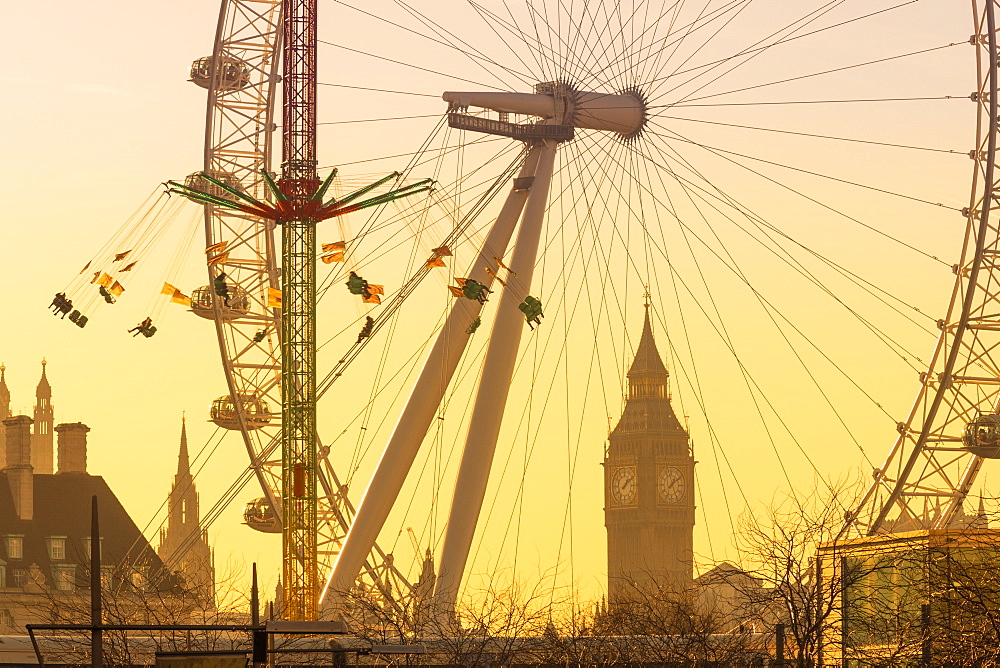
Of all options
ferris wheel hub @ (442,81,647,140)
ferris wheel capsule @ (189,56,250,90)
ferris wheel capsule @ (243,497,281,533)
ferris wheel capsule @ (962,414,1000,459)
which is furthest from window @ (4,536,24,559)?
ferris wheel hub @ (442,81,647,140)

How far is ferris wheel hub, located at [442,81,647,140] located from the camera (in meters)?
72.1

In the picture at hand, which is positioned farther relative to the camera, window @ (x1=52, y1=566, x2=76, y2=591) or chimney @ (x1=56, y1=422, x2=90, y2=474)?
chimney @ (x1=56, y1=422, x2=90, y2=474)

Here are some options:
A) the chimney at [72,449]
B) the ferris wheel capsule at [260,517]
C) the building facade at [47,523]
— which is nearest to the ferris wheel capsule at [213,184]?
the ferris wheel capsule at [260,517]

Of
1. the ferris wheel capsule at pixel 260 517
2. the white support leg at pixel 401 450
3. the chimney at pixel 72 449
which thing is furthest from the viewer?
the chimney at pixel 72 449

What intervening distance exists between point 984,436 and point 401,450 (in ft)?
89.8

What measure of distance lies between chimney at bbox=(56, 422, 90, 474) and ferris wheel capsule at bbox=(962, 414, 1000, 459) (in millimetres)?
95983

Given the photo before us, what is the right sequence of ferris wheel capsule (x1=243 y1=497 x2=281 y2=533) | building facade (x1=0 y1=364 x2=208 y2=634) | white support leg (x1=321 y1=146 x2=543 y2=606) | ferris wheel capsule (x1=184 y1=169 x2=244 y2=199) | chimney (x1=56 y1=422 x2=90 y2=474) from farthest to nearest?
1. chimney (x1=56 y1=422 x2=90 y2=474)
2. building facade (x1=0 y1=364 x2=208 y2=634)
3. ferris wheel capsule (x1=243 y1=497 x2=281 y2=533)
4. ferris wheel capsule (x1=184 y1=169 x2=244 y2=199)
5. white support leg (x1=321 y1=146 x2=543 y2=606)

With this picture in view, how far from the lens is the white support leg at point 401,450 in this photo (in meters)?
70.8

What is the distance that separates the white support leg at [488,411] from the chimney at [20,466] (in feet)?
315

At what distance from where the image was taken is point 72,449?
167875 mm

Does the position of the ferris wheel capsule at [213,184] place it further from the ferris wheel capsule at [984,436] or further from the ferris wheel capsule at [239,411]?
the ferris wheel capsule at [984,436]

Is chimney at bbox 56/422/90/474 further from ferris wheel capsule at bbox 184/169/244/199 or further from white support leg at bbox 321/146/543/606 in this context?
white support leg at bbox 321/146/543/606

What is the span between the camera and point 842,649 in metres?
68.3

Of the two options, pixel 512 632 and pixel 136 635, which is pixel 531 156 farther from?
pixel 136 635
